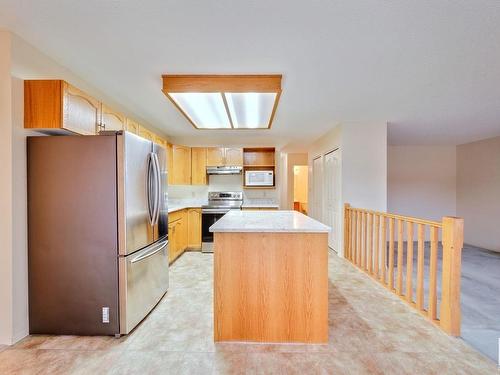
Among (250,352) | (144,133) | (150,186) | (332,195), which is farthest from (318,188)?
(250,352)

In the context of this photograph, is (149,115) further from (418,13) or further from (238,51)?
(418,13)

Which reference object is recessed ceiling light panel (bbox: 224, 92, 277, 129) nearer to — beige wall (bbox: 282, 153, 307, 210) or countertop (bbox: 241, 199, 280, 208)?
countertop (bbox: 241, 199, 280, 208)

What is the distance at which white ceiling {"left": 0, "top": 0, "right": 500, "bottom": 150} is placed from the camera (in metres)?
1.62

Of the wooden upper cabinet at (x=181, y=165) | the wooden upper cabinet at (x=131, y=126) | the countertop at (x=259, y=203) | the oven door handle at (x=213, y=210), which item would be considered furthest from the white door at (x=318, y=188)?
the wooden upper cabinet at (x=131, y=126)

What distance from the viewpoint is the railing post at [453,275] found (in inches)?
81.5

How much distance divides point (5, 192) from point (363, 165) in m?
4.48

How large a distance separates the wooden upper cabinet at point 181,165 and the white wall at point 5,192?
3095 millimetres

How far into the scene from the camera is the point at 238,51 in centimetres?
211

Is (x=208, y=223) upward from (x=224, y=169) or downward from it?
downward

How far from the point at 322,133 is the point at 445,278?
3.55 meters

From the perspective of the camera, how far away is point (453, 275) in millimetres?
2086

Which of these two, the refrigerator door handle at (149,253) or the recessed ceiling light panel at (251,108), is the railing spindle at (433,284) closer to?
the recessed ceiling light panel at (251,108)

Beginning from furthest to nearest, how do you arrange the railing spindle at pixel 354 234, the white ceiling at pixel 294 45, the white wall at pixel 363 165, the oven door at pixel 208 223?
the oven door at pixel 208 223, the white wall at pixel 363 165, the railing spindle at pixel 354 234, the white ceiling at pixel 294 45

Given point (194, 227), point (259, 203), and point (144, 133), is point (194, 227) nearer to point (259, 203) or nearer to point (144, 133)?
point (259, 203)
